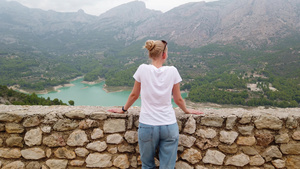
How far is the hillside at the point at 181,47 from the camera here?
52.5 m

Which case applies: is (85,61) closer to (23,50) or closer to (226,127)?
(23,50)

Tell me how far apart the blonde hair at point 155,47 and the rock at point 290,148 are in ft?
5.54

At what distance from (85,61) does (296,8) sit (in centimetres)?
11757

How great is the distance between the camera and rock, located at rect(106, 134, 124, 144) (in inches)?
83.9

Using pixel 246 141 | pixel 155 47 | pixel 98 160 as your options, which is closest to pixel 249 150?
pixel 246 141

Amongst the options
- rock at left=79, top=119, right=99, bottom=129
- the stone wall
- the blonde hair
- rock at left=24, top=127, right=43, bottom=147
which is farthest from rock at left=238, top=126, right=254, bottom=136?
rock at left=24, top=127, right=43, bottom=147

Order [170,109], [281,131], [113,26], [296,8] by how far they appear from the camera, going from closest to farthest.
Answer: [170,109] < [281,131] < [296,8] < [113,26]

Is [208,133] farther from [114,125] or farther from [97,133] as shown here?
[97,133]

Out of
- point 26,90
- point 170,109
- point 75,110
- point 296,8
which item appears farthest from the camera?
point 296,8

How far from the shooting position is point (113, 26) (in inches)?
6299

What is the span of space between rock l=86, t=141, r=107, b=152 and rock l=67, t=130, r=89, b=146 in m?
0.07

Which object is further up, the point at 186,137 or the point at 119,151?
the point at 186,137

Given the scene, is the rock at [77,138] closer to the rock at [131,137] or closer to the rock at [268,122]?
the rock at [131,137]

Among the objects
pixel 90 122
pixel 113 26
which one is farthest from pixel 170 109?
pixel 113 26
